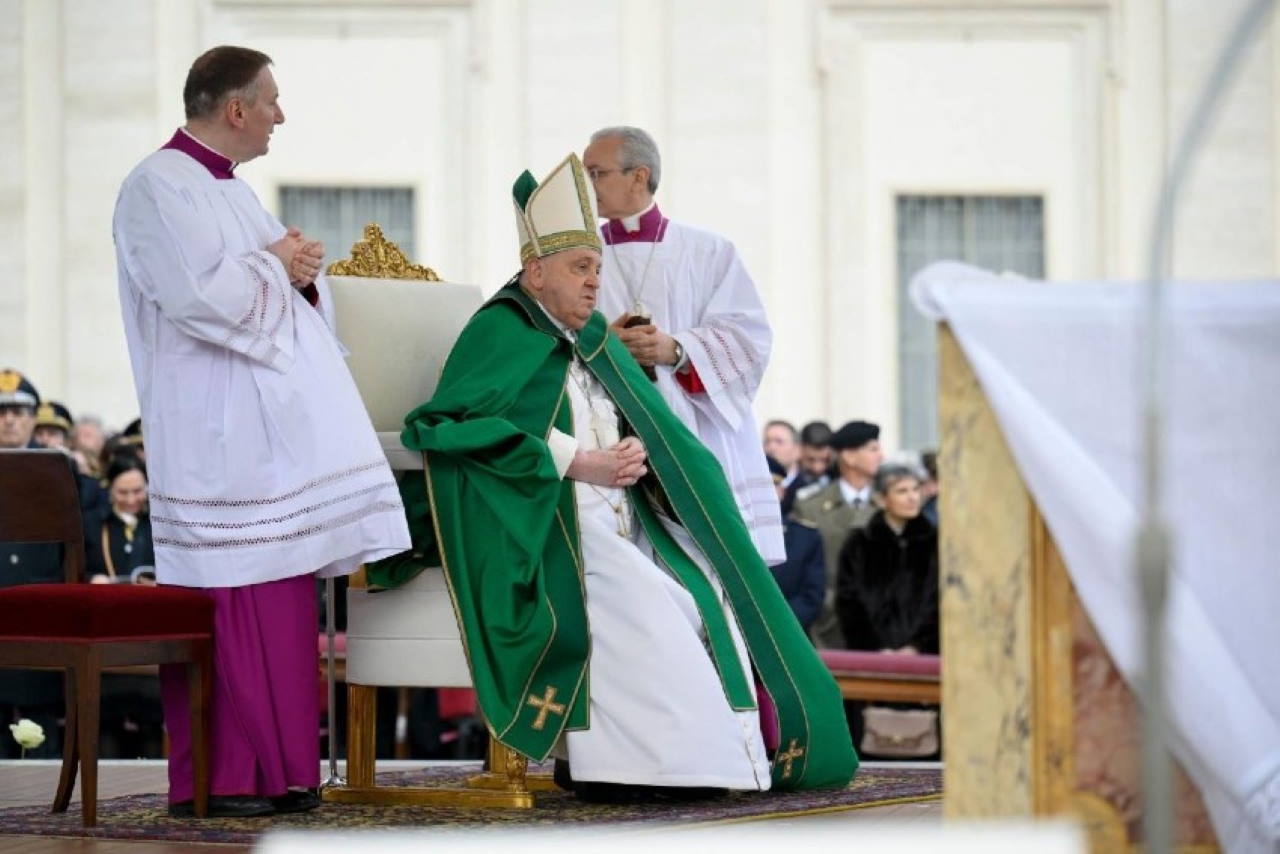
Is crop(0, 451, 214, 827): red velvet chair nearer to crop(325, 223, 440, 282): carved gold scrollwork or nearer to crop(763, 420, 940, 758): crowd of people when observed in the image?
crop(325, 223, 440, 282): carved gold scrollwork

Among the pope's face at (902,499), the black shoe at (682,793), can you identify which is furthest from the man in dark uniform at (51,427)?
the black shoe at (682,793)

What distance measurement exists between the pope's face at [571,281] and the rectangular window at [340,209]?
10.2 meters

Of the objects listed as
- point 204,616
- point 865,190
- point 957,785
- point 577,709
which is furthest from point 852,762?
point 865,190

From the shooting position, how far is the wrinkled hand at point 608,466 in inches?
252

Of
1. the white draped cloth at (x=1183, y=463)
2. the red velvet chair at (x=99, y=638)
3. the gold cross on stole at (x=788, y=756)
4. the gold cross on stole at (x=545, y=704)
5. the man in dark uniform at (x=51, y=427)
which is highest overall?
the man in dark uniform at (x=51, y=427)

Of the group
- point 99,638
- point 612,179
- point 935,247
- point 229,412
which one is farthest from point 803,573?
point 935,247

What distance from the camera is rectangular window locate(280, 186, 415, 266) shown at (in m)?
16.7

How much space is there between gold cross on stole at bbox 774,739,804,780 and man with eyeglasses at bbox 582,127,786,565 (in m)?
1.04

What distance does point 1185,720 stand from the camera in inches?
145

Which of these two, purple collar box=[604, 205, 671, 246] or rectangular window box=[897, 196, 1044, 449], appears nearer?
purple collar box=[604, 205, 671, 246]

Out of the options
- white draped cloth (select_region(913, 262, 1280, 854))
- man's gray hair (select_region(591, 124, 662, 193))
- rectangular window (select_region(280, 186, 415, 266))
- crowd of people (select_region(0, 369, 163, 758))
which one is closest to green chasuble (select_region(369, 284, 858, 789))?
man's gray hair (select_region(591, 124, 662, 193))

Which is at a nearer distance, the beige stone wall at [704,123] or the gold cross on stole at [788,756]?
the gold cross on stole at [788,756]

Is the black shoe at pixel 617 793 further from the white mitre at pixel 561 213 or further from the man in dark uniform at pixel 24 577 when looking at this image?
the man in dark uniform at pixel 24 577

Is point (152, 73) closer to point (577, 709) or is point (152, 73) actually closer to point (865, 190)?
point (865, 190)
